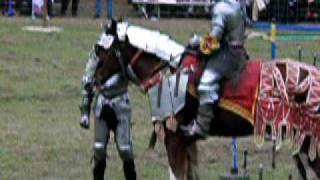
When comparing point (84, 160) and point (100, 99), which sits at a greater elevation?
point (100, 99)

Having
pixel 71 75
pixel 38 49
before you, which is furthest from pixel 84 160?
pixel 38 49

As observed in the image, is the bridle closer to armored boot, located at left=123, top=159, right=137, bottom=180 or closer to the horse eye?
the horse eye

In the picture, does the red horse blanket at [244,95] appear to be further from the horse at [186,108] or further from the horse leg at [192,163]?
the horse leg at [192,163]

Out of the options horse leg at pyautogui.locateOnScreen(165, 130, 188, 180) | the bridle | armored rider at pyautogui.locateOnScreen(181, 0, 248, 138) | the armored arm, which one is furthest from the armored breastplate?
the armored arm

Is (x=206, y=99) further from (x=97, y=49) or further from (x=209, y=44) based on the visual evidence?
(x=97, y=49)

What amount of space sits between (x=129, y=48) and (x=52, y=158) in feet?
11.7

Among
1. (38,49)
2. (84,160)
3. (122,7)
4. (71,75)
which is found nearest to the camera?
(84,160)

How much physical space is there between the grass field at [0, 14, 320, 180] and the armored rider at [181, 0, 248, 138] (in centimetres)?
275

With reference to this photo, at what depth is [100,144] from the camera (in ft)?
32.0

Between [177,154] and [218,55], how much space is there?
921 mm

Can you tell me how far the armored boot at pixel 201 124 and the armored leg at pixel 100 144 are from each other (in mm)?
987

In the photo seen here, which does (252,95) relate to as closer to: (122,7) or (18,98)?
(18,98)

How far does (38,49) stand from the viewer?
21.1m

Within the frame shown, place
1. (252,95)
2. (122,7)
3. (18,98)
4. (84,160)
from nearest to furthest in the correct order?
(252,95) < (84,160) < (18,98) < (122,7)
